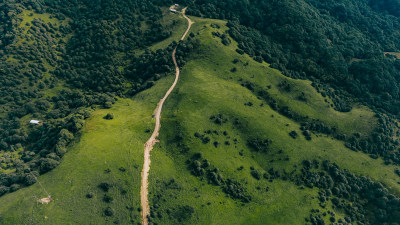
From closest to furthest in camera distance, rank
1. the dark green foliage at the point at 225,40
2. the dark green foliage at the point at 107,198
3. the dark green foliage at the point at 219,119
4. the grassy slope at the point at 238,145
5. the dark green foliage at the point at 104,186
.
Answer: the dark green foliage at the point at 107,198
the dark green foliage at the point at 104,186
the grassy slope at the point at 238,145
the dark green foliage at the point at 219,119
the dark green foliage at the point at 225,40

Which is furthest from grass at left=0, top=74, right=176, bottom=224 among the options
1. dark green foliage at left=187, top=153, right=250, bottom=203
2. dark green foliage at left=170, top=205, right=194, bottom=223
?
dark green foliage at left=187, top=153, right=250, bottom=203

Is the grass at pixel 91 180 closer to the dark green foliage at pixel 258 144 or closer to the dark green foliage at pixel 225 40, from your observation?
the dark green foliage at pixel 258 144

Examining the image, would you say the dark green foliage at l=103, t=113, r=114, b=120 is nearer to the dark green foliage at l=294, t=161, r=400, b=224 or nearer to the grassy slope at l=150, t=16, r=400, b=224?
the grassy slope at l=150, t=16, r=400, b=224

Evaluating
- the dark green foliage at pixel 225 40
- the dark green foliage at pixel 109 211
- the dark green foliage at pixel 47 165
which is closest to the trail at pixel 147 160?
the dark green foliage at pixel 109 211

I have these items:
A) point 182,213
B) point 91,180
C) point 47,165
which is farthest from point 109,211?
point 47,165

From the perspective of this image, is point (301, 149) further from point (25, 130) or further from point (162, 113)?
point (25, 130)

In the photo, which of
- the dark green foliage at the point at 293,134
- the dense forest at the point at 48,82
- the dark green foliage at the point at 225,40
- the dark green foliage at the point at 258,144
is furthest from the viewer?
the dark green foliage at the point at 225,40

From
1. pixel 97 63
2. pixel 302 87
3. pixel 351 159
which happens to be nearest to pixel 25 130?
pixel 97 63

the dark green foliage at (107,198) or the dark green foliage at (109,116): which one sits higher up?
the dark green foliage at (109,116)
